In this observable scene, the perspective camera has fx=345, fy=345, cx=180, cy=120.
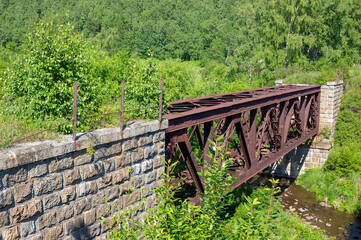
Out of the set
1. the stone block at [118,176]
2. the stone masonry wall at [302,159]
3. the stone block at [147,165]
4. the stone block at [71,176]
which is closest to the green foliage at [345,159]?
the stone masonry wall at [302,159]

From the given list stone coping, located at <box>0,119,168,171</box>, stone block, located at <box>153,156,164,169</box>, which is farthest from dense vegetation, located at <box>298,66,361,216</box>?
stone coping, located at <box>0,119,168,171</box>

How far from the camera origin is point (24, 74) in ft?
23.3

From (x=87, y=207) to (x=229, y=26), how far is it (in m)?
79.4

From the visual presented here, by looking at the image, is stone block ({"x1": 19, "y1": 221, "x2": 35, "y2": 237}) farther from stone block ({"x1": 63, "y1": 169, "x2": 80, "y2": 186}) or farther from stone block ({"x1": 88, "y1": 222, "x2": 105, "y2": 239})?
stone block ({"x1": 88, "y1": 222, "x2": 105, "y2": 239})

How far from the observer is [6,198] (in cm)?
447

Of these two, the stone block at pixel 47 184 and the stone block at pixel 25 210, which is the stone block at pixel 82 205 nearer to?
the stone block at pixel 47 184

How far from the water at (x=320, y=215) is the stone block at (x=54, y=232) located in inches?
542

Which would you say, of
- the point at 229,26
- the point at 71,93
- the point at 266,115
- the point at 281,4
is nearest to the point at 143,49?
the point at 229,26

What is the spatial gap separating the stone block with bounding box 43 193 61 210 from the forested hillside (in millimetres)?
4588

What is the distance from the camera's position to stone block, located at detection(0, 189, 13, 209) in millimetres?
4418

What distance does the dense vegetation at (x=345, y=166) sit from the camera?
62.5 ft

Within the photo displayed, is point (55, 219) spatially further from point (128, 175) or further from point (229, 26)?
point (229, 26)

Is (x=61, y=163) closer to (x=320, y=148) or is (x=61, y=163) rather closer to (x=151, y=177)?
(x=151, y=177)

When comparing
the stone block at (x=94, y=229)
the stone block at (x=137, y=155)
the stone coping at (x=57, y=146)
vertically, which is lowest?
the stone block at (x=94, y=229)
